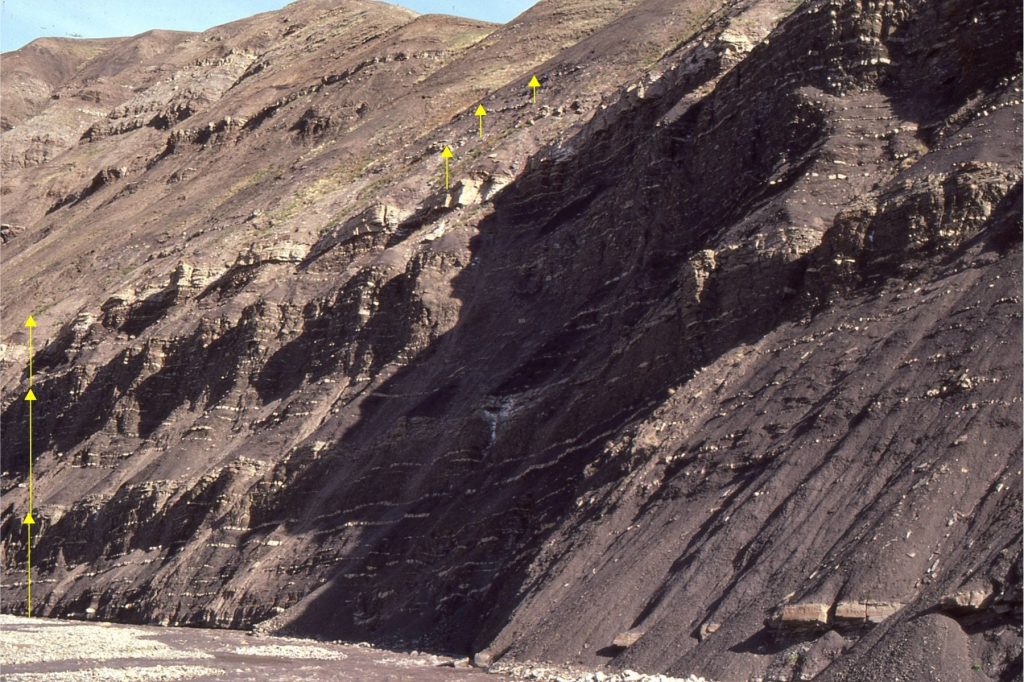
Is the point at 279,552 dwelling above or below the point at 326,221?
below

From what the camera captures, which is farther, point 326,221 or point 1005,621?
point 326,221

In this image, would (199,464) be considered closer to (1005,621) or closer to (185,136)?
(1005,621)

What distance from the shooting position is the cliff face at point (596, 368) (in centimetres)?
2034

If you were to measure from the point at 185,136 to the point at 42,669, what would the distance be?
173 feet

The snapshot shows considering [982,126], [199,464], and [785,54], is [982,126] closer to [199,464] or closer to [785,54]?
[785,54]

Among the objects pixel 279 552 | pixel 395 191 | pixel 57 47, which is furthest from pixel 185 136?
pixel 57 47

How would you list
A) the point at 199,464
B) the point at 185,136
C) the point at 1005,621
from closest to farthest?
the point at 1005,621 → the point at 199,464 → the point at 185,136

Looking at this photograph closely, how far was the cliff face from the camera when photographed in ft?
66.7

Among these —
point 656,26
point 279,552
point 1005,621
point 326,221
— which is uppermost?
point 656,26

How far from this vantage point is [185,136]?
74125mm

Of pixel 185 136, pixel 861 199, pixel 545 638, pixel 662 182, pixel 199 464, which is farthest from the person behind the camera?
pixel 185 136

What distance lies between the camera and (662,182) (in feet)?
118

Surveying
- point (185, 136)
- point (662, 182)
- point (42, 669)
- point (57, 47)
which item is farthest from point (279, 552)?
point (57, 47)

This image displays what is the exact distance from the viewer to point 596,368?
1246 inches
